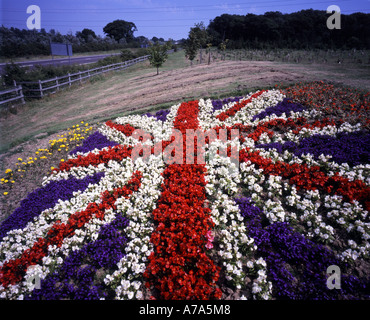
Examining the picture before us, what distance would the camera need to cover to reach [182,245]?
151 inches

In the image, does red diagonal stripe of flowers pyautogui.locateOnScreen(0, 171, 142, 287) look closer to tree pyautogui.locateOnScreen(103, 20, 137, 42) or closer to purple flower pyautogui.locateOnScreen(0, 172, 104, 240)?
purple flower pyautogui.locateOnScreen(0, 172, 104, 240)

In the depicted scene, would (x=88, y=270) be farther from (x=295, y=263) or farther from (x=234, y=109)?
(x=234, y=109)

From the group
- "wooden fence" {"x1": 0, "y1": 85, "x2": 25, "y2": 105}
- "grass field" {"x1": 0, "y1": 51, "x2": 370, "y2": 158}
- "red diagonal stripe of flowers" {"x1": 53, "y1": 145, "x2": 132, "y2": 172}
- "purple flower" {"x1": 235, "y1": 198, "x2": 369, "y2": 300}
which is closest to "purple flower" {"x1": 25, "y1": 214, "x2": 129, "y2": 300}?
"purple flower" {"x1": 235, "y1": 198, "x2": 369, "y2": 300}

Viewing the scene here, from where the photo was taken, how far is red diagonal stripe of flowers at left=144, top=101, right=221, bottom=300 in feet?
10.9

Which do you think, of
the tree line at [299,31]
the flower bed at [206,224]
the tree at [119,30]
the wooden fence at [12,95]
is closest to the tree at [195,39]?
the tree line at [299,31]

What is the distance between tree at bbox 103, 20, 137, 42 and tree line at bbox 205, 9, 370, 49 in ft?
127

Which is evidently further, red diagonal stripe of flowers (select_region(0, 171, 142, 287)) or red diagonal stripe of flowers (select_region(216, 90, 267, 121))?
red diagonal stripe of flowers (select_region(216, 90, 267, 121))

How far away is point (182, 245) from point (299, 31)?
60.7 metres

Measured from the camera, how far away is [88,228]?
15.3 ft

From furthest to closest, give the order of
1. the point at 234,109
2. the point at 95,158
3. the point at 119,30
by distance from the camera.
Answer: the point at 119,30
the point at 234,109
the point at 95,158

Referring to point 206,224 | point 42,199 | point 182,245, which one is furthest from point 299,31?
point 42,199
